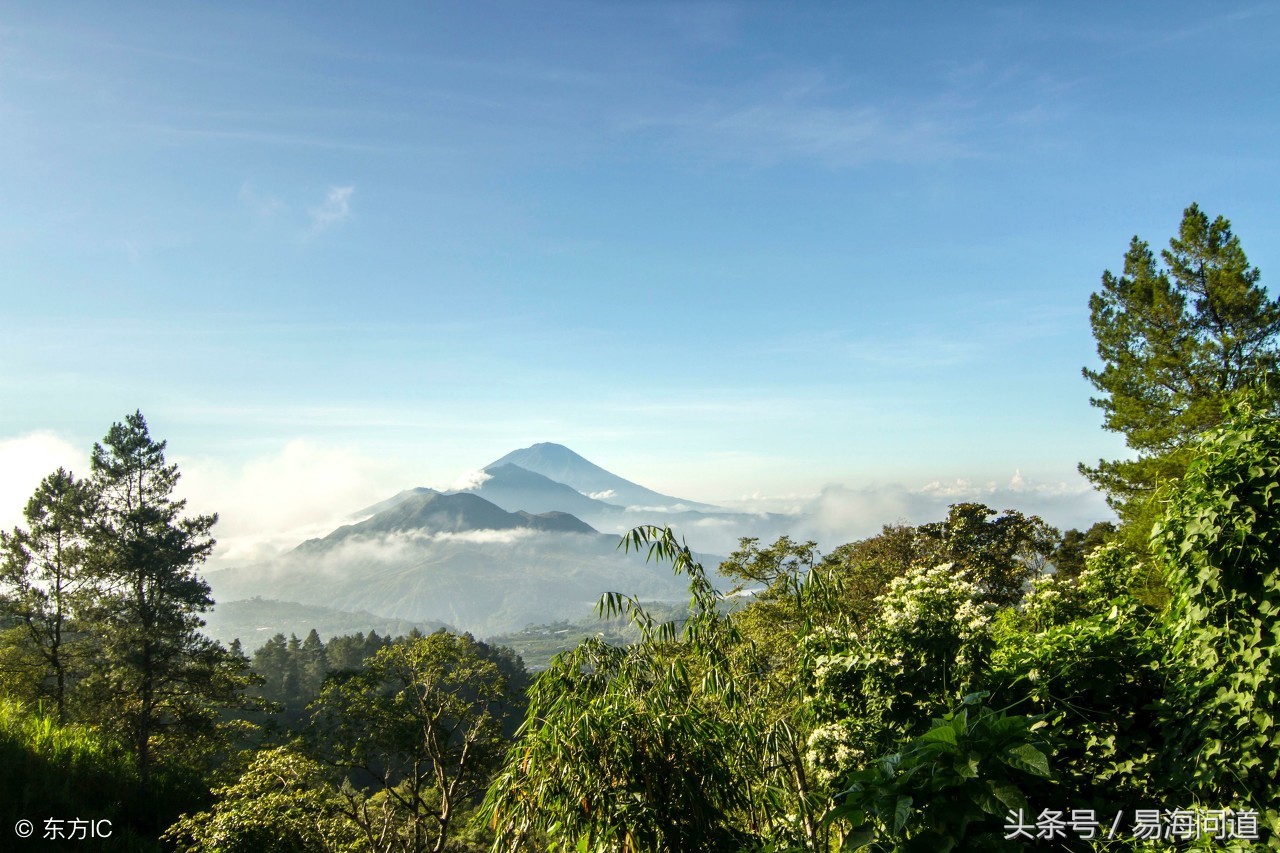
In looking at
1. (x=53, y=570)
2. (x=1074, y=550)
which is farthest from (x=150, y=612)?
(x=1074, y=550)

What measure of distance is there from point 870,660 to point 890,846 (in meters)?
4.10

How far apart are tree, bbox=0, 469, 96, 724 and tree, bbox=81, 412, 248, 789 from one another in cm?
56

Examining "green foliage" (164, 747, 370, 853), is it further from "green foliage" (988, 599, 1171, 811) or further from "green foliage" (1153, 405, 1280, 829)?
"green foliage" (1153, 405, 1280, 829)

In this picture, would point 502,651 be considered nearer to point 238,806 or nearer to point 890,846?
point 238,806

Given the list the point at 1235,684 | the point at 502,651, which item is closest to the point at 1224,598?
the point at 1235,684

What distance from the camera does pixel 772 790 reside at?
194 inches

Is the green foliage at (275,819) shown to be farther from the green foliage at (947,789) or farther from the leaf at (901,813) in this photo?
the leaf at (901,813)

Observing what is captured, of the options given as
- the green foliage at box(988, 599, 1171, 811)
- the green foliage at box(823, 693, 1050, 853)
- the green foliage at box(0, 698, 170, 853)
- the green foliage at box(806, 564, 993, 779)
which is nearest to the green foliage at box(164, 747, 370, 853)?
the green foliage at box(0, 698, 170, 853)

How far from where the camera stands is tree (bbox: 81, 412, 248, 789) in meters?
19.2

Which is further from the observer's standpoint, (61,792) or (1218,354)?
(1218,354)

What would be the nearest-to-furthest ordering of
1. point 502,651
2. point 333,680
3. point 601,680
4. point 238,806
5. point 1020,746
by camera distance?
point 1020,746
point 601,680
point 238,806
point 333,680
point 502,651

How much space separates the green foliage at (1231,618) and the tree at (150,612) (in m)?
22.7

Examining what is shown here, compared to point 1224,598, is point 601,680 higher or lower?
lower

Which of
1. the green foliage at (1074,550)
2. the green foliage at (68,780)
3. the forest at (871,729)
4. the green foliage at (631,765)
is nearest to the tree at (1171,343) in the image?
the forest at (871,729)
